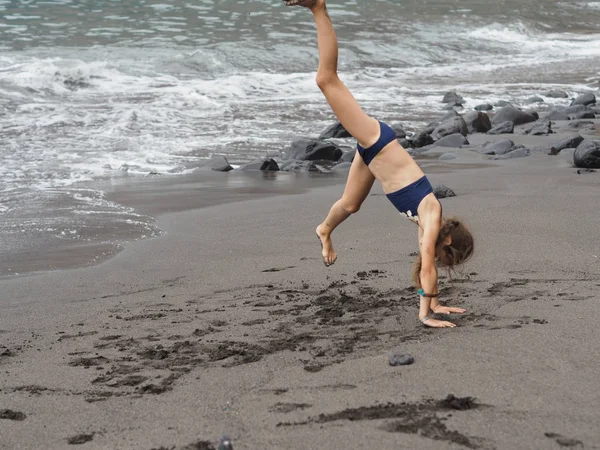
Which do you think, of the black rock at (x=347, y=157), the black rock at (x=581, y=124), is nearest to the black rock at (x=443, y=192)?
the black rock at (x=347, y=157)

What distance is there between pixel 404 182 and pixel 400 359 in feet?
3.75

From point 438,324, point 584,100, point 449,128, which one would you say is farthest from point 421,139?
point 438,324

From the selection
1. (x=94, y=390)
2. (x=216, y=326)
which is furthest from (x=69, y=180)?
(x=94, y=390)

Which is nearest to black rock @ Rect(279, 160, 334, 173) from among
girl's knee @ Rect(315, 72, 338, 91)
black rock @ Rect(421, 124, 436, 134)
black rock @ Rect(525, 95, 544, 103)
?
black rock @ Rect(421, 124, 436, 134)

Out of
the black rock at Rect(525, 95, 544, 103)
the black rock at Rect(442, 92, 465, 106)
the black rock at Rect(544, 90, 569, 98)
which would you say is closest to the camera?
the black rock at Rect(442, 92, 465, 106)

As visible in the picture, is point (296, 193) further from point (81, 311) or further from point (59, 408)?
point (59, 408)

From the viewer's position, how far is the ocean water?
10016mm

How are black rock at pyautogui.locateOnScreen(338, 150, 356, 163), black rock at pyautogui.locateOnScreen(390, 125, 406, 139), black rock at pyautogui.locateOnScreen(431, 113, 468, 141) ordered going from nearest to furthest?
black rock at pyautogui.locateOnScreen(338, 150, 356, 163)
black rock at pyautogui.locateOnScreen(390, 125, 406, 139)
black rock at pyautogui.locateOnScreen(431, 113, 468, 141)

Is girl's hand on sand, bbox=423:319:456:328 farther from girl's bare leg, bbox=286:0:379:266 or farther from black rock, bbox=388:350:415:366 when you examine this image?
girl's bare leg, bbox=286:0:379:266

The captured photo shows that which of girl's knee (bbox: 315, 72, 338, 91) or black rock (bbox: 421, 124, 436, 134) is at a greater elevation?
girl's knee (bbox: 315, 72, 338, 91)

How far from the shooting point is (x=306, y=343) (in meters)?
4.30

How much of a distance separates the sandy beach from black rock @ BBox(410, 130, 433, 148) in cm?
473

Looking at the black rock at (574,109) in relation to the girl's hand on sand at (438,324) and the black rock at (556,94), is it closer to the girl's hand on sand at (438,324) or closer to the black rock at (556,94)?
the black rock at (556,94)

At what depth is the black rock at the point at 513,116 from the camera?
554 inches
